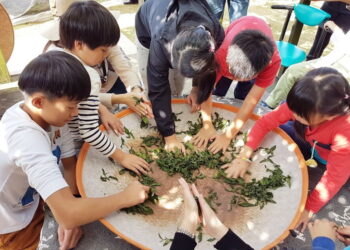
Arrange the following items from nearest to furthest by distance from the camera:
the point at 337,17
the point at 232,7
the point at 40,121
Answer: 1. the point at 40,121
2. the point at 232,7
3. the point at 337,17

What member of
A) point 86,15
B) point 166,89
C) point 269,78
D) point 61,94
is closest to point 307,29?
point 269,78

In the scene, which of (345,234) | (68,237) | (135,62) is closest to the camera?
(345,234)

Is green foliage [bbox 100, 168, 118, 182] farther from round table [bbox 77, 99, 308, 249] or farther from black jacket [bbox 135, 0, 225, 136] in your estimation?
black jacket [bbox 135, 0, 225, 136]

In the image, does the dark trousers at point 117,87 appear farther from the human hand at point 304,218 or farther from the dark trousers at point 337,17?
the dark trousers at point 337,17

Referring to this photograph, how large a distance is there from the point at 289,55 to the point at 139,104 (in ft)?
5.17

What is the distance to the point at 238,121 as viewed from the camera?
186 cm

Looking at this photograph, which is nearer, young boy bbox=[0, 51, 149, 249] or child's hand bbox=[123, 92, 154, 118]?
young boy bbox=[0, 51, 149, 249]

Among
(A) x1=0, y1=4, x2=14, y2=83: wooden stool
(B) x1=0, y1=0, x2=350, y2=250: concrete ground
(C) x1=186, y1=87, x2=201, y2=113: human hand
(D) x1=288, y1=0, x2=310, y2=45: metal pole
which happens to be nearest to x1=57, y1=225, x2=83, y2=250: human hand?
(B) x1=0, y1=0, x2=350, y2=250: concrete ground

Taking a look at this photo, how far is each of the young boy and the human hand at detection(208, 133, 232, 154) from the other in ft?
2.66

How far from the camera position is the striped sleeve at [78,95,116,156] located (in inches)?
56.7

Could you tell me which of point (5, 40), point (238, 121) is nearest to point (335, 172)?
point (238, 121)

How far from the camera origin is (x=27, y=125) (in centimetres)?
109

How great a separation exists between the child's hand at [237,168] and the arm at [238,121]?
14cm

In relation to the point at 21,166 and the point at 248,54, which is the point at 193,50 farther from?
the point at 21,166
